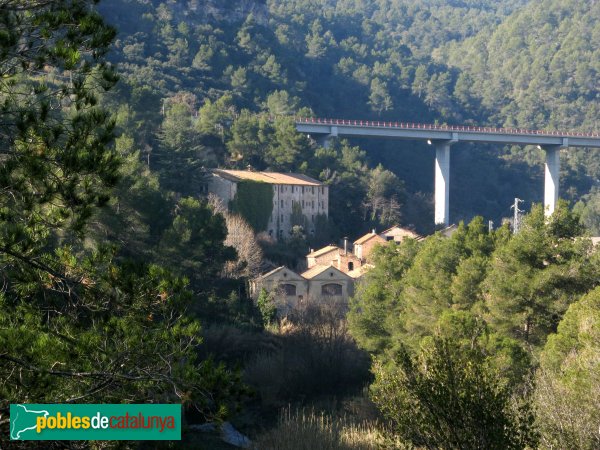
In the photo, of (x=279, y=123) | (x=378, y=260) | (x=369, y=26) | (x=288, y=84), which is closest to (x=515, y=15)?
(x=369, y=26)

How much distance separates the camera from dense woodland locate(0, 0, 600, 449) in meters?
9.06

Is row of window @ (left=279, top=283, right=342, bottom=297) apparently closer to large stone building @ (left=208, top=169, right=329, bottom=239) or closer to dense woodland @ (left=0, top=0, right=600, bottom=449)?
dense woodland @ (left=0, top=0, right=600, bottom=449)

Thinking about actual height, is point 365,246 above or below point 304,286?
Result: above

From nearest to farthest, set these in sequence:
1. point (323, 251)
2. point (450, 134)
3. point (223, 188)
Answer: point (323, 251) → point (223, 188) → point (450, 134)

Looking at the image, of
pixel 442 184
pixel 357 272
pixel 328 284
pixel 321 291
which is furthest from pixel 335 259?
pixel 442 184

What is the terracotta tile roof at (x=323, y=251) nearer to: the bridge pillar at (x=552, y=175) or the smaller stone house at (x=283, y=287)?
the smaller stone house at (x=283, y=287)

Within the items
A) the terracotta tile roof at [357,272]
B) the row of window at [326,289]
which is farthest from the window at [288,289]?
the terracotta tile roof at [357,272]

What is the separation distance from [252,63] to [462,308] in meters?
66.0

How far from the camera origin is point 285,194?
6284 cm

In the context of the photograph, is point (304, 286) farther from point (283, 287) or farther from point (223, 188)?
point (223, 188)

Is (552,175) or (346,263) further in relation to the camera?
(552,175)

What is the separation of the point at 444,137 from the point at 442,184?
3.98 metres

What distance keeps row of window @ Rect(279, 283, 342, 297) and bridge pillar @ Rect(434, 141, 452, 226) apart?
94.4 feet

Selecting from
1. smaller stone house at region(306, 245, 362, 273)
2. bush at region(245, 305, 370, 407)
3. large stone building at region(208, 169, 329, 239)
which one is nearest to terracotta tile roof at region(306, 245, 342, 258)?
smaller stone house at region(306, 245, 362, 273)
